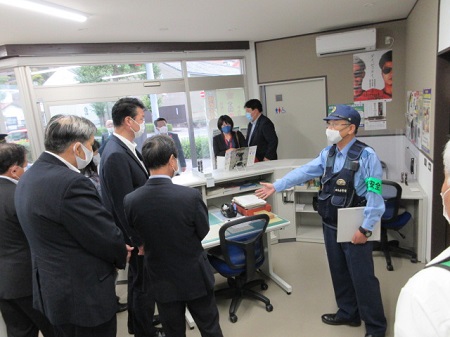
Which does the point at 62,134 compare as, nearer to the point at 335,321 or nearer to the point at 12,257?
the point at 12,257

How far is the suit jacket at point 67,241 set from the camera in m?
1.38

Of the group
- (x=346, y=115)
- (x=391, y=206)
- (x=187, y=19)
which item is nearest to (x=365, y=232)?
(x=346, y=115)

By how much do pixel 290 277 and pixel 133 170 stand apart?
6.57ft

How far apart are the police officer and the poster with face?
2.85 metres

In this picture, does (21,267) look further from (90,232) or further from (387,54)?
(387,54)

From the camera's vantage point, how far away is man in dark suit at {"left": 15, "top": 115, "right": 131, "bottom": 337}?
4.53ft

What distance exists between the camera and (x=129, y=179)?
2078mm

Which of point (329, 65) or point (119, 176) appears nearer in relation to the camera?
point (119, 176)

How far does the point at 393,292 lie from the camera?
2.84 metres

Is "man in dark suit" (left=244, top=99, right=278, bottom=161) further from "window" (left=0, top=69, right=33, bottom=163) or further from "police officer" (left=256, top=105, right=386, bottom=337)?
"window" (left=0, top=69, right=33, bottom=163)

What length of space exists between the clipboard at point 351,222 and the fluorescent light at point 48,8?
2689 millimetres

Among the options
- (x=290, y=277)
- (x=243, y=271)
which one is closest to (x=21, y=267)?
(x=243, y=271)

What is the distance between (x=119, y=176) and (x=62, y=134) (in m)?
0.61

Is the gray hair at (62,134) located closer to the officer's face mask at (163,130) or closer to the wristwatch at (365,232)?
the wristwatch at (365,232)
